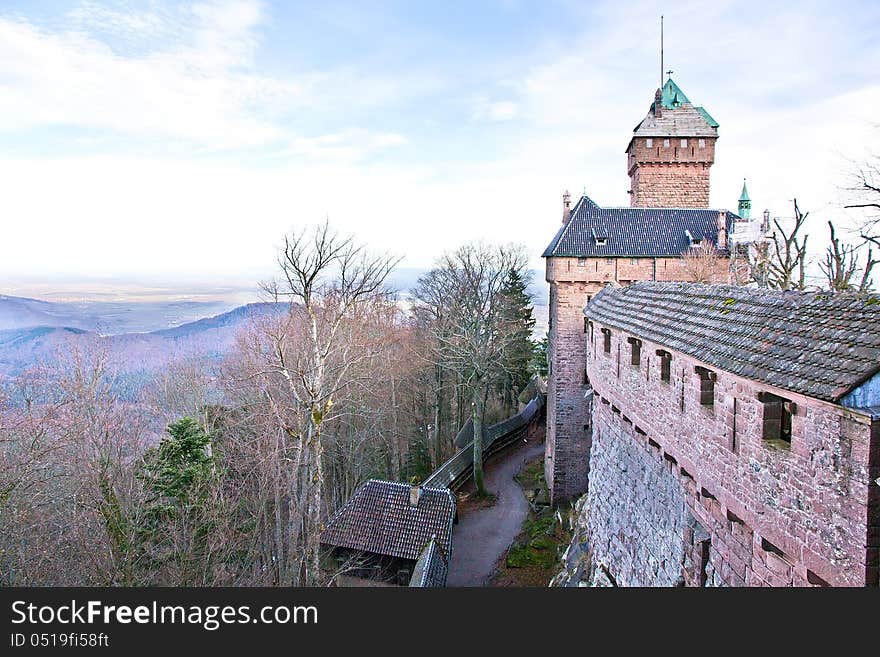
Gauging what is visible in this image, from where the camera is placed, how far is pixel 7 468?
9.73 m

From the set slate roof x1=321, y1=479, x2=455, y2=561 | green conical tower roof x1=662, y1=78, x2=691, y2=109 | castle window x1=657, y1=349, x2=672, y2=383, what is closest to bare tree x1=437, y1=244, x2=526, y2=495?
slate roof x1=321, y1=479, x2=455, y2=561

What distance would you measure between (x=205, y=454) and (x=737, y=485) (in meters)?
13.0

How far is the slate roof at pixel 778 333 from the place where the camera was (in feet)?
12.7

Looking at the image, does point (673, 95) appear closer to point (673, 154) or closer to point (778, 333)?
point (673, 154)

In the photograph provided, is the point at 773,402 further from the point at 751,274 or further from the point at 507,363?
the point at 507,363

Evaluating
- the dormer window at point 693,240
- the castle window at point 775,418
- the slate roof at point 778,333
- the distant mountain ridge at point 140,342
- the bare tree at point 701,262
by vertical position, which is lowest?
the distant mountain ridge at point 140,342

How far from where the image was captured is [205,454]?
14227 mm

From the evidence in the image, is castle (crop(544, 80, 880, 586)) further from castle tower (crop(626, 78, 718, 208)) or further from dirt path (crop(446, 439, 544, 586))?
castle tower (crop(626, 78, 718, 208))

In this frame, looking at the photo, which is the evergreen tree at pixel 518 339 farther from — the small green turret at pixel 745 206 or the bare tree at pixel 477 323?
the small green turret at pixel 745 206

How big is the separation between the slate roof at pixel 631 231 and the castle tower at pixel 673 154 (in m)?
4.67

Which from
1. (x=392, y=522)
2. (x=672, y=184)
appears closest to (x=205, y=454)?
(x=392, y=522)

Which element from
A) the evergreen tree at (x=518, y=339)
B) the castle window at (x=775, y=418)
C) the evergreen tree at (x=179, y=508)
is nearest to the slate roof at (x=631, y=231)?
the evergreen tree at (x=518, y=339)

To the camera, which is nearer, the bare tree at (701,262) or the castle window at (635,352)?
the castle window at (635,352)

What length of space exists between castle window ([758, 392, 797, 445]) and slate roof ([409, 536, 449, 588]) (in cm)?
1045
